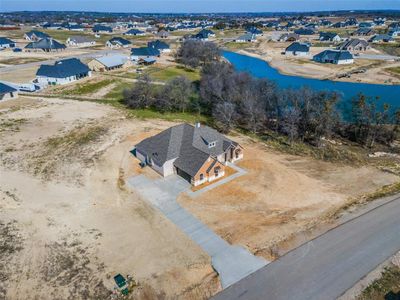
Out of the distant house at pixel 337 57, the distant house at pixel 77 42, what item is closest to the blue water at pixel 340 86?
the distant house at pixel 337 57

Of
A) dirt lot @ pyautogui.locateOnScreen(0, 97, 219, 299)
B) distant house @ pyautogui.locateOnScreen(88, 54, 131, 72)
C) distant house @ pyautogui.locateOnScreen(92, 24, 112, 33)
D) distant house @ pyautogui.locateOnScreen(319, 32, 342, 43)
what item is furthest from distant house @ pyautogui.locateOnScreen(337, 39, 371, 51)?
distant house @ pyautogui.locateOnScreen(92, 24, 112, 33)

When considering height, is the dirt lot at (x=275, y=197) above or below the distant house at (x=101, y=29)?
below

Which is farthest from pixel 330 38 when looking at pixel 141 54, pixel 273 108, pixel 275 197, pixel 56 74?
pixel 275 197

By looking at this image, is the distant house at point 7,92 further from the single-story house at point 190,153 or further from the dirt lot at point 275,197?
the dirt lot at point 275,197

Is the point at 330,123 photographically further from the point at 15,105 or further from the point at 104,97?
the point at 15,105

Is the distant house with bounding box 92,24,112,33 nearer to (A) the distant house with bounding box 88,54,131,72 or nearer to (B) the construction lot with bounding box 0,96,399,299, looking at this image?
(A) the distant house with bounding box 88,54,131,72

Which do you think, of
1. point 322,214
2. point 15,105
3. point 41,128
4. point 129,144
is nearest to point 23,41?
point 15,105

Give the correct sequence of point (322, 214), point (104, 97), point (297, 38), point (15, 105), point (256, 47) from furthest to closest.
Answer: point (297, 38), point (256, 47), point (104, 97), point (15, 105), point (322, 214)
